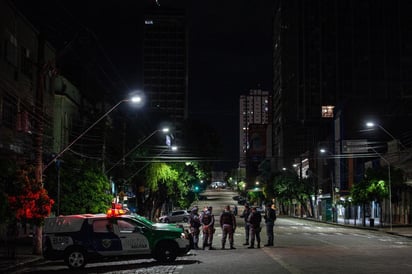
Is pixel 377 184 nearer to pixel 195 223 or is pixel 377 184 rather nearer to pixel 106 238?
pixel 195 223

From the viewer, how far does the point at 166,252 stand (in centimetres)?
2138

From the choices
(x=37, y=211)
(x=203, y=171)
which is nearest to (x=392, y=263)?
(x=37, y=211)

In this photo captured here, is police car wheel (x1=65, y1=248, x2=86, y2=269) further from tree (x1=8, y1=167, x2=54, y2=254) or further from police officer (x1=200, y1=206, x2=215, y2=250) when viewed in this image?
police officer (x1=200, y1=206, x2=215, y2=250)

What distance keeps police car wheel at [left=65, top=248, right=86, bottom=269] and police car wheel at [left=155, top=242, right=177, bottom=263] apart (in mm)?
2334

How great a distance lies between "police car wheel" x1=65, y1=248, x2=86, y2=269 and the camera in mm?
20391

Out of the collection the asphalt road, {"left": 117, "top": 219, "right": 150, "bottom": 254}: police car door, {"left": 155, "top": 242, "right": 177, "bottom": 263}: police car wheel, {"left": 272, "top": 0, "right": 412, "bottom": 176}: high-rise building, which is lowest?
the asphalt road

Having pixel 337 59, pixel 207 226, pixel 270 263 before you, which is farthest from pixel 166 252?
pixel 337 59

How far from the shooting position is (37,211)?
24.6 m

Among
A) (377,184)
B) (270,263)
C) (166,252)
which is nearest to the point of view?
(270,263)

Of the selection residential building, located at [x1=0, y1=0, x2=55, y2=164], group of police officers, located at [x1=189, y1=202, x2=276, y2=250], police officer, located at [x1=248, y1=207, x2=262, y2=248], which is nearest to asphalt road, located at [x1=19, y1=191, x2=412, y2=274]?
group of police officers, located at [x1=189, y1=202, x2=276, y2=250]

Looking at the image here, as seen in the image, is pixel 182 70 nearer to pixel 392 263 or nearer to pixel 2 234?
pixel 2 234

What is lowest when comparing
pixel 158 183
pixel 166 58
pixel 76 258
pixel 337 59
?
pixel 76 258

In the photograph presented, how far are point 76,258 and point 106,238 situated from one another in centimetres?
110

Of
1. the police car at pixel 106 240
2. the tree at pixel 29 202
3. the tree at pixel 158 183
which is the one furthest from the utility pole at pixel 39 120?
the tree at pixel 158 183
